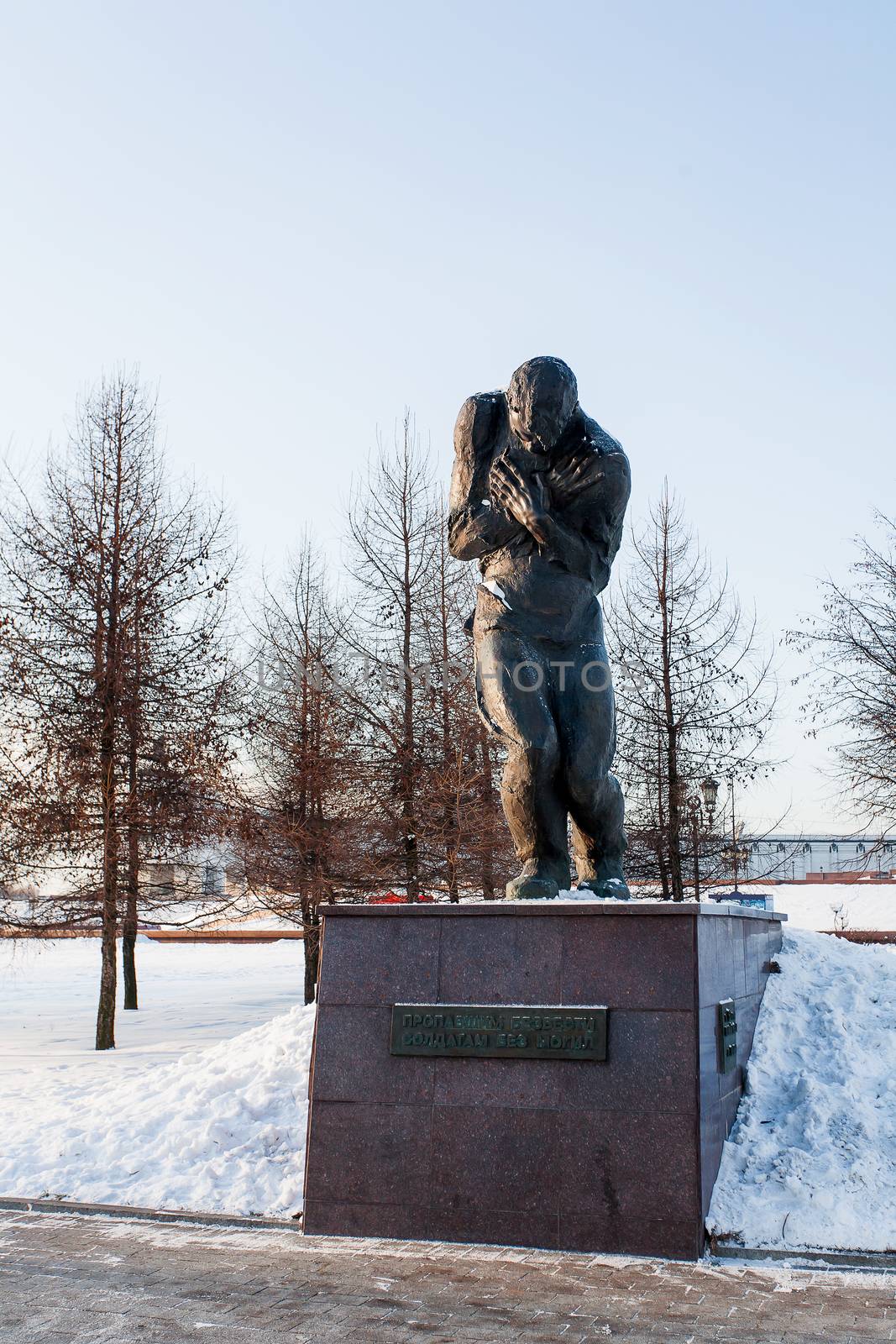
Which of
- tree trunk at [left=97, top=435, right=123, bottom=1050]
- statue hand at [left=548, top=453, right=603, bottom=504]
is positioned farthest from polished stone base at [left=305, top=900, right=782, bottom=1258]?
tree trunk at [left=97, top=435, right=123, bottom=1050]

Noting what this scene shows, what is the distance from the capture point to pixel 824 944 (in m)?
8.61

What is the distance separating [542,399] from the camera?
19.7 feet

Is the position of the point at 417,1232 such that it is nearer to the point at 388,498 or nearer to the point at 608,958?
the point at 608,958

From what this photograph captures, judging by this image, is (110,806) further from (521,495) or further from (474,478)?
(521,495)

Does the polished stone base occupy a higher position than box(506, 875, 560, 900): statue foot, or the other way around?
box(506, 875, 560, 900): statue foot

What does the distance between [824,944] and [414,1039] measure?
4504mm

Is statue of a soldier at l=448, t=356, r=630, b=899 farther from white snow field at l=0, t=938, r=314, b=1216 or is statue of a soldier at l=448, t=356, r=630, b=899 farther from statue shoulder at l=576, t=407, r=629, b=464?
white snow field at l=0, t=938, r=314, b=1216

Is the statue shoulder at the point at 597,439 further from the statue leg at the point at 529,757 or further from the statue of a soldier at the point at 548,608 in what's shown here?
the statue leg at the point at 529,757

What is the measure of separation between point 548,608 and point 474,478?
2.85ft

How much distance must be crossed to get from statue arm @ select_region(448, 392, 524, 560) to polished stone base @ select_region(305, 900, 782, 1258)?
2.11 m

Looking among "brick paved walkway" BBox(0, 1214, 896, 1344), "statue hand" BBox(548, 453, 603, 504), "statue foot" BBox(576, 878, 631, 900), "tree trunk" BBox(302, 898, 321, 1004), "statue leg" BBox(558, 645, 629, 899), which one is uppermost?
"statue hand" BBox(548, 453, 603, 504)

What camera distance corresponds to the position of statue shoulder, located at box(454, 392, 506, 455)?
21.2 ft

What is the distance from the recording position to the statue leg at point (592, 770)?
6047mm

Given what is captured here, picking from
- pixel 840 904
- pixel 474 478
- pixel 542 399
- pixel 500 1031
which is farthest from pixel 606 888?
pixel 840 904
